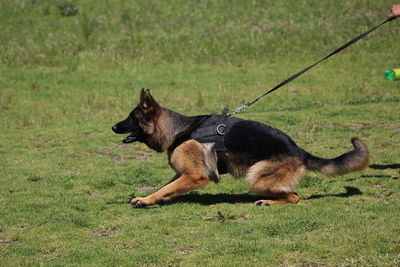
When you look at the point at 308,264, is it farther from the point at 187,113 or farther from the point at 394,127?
the point at 187,113

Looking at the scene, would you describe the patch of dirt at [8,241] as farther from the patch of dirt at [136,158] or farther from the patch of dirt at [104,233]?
the patch of dirt at [136,158]

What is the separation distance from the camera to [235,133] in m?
7.34

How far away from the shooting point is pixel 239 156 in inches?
288

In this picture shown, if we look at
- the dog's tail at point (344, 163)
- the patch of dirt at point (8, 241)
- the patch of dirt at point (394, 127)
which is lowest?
the patch of dirt at point (8, 241)

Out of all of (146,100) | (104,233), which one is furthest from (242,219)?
(146,100)

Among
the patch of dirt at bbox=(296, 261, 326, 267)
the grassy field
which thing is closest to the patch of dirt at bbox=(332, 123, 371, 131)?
the grassy field

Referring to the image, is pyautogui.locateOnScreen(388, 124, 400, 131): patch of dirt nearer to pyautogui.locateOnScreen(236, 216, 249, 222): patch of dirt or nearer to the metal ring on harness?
the metal ring on harness

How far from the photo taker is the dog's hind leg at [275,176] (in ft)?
23.5

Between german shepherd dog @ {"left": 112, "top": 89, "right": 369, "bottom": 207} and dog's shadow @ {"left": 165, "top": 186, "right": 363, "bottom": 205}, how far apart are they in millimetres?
309

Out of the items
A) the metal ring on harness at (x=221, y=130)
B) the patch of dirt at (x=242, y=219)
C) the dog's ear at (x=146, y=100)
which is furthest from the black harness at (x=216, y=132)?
the patch of dirt at (x=242, y=219)

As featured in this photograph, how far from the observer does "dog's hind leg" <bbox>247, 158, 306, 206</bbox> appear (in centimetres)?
716

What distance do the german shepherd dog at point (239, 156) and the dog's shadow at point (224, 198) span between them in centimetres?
31

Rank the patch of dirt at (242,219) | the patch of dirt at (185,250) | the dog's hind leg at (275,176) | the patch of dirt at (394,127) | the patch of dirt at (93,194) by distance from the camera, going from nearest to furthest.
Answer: the patch of dirt at (185,250), the patch of dirt at (242,219), the dog's hind leg at (275,176), the patch of dirt at (93,194), the patch of dirt at (394,127)

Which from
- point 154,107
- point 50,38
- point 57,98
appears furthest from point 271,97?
point 50,38
